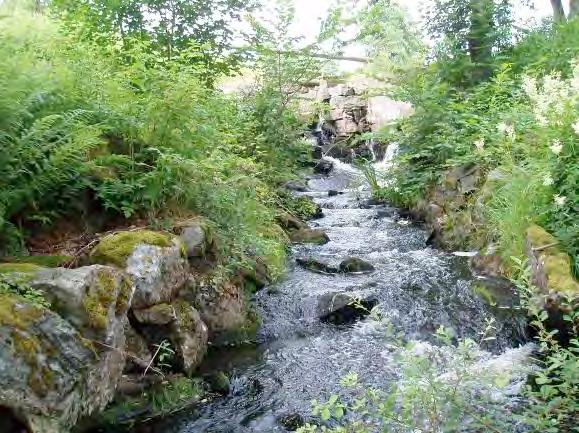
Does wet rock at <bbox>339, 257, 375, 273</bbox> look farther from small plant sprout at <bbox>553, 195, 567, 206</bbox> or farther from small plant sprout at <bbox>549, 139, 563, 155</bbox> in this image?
small plant sprout at <bbox>549, 139, 563, 155</bbox>

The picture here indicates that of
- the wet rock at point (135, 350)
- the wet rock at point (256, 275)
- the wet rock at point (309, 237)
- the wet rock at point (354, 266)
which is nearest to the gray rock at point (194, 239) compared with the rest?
the wet rock at point (256, 275)

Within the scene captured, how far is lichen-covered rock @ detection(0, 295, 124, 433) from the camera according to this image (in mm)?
2576

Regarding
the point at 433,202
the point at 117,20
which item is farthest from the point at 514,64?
the point at 117,20

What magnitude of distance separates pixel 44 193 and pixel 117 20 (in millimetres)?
4773

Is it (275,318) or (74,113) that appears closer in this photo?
(74,113)

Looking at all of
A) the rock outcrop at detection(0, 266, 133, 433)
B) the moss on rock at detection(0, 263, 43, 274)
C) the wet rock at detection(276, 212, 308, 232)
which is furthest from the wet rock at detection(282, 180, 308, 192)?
the moss on rock at detection(0, 263, 43, 274)

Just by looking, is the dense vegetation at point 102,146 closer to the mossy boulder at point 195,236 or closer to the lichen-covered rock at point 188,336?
the mossy boulder at point 195,236

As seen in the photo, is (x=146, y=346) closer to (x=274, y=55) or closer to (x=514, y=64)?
(x=274, y=55)

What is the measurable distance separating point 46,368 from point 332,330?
3.26 m

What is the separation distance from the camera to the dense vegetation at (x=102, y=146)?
3.84 m

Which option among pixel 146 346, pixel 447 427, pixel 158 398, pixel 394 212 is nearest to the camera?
pixel 447 427

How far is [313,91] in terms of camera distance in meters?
21.8

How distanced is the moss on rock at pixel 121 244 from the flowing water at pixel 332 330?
48.9 inches

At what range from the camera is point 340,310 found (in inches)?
223
